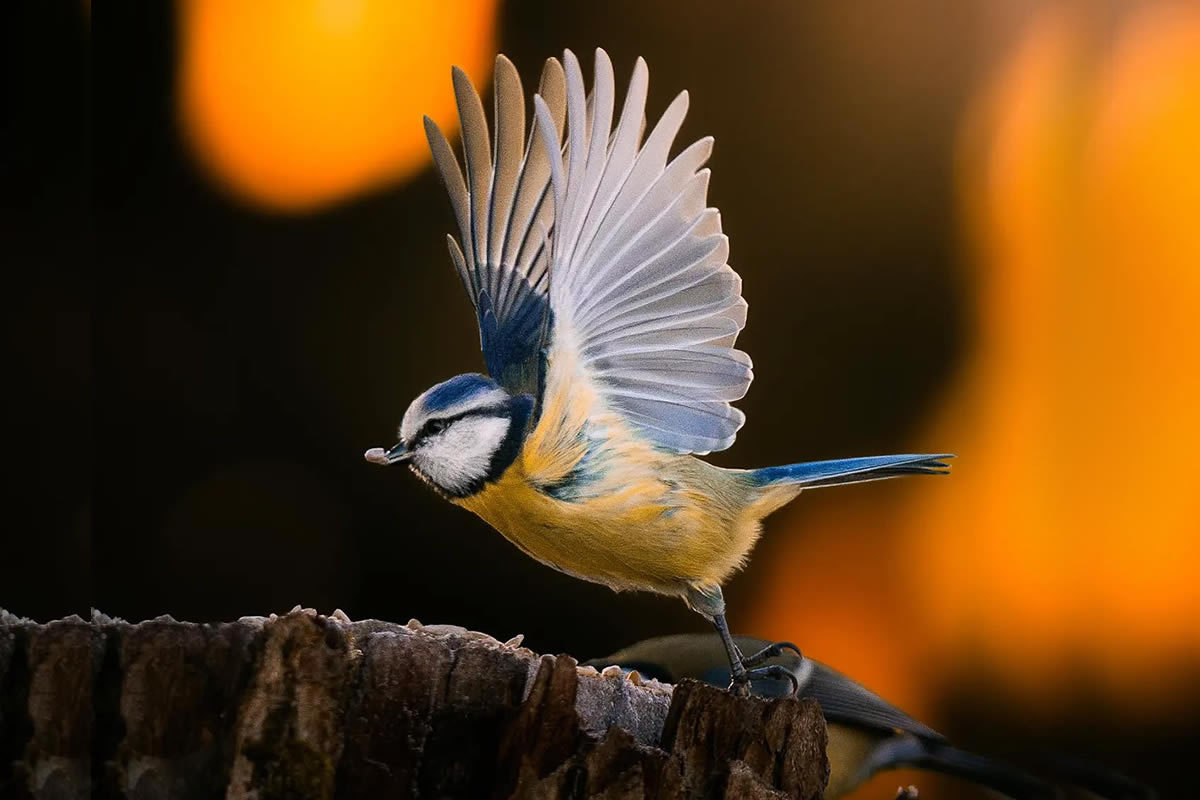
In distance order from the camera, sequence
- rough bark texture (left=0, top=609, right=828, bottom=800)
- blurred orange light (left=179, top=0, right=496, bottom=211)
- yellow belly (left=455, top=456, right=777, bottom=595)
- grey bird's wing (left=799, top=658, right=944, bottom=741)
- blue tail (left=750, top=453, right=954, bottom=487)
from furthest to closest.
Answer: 1. blurred orange light (left=179, top=0, right=496, bottom=211)
2. grey bird's wing (left=799, top=658, right=944, bottom=741)
3. blue tail (left=750, top=453, right=954, bottom=487)
4. yellow belly (left=455, top=456, right=777, bottom=595)
5. rough bark texture (left=0, top=609, right=828, bottom=800)

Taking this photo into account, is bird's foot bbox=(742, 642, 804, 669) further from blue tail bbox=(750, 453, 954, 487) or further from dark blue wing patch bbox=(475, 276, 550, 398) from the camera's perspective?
dark blue wing patch bbox=(475, 276, 550, 398)

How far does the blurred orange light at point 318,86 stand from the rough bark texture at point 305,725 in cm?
97

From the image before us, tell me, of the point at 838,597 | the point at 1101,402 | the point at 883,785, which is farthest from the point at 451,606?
the point at 1101,402

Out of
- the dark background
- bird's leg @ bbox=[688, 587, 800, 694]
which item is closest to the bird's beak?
the dark background

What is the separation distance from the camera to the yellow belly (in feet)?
4.49

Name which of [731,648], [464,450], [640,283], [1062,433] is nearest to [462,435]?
[464,450]

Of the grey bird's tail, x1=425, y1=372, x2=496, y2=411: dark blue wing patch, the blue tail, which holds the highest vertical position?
x1=425, y1=372, x2=496, y2=411: dark blue wing patch

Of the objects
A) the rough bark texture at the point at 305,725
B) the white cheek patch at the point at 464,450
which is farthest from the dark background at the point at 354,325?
the rough bark texture at the point at 305,725

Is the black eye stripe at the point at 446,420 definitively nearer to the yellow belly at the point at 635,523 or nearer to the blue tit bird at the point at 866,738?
the yellow belly at the point at 635,523

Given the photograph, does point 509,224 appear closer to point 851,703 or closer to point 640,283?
point 640,283

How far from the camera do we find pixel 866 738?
166cm

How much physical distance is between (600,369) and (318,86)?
30.1 inches

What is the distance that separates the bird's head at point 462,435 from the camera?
1.38 metres

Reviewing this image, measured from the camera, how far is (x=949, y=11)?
1699 mm
